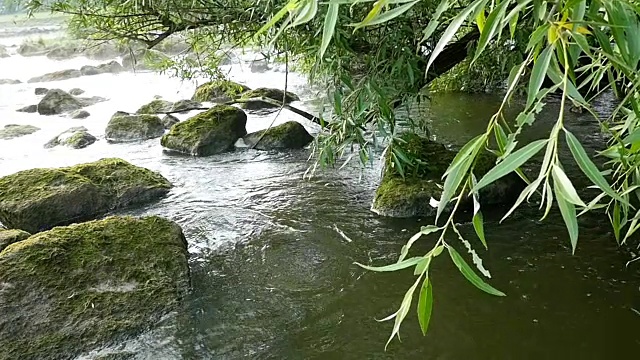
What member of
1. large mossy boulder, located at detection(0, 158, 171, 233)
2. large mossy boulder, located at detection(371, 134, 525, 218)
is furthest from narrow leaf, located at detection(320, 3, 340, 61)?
large mossy boulder, located at detection(0, 158, 171, 233)

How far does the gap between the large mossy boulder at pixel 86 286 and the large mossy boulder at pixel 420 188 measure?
7.64 feet

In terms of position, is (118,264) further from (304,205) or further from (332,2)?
(332,2)

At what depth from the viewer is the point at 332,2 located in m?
1.00

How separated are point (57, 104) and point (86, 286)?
12.1m

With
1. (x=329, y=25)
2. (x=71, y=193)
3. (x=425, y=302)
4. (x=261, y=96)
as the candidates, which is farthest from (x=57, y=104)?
(x=425, y=302)

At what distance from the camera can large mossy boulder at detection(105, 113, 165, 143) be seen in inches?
437

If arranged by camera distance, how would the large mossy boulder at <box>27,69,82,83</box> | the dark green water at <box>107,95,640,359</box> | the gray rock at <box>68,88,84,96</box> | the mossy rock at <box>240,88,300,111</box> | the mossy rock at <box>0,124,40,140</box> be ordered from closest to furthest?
the dark green water at <box>107,95,640,359</box>
the mossy rock at <box>0,124,40,140</box>
the mossy rock at <box>240,88,300,111</box>
the gray rock at <box>68,88,84,96</box>
the large mossy boulder at <box>27,69,82,83</box>

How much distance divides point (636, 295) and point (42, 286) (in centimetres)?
485

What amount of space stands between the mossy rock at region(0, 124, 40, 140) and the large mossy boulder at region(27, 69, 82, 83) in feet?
32.4

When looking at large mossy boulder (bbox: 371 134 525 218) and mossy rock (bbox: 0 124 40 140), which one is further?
mossy rock (bbox: 0 124 40 140)

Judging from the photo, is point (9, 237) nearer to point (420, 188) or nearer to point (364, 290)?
point (364, 290)

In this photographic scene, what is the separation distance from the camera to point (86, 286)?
459 centimetres

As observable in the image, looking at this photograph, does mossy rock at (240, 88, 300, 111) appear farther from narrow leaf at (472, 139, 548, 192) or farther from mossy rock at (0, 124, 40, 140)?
narrow leaf at (472, 139, 548, 192)

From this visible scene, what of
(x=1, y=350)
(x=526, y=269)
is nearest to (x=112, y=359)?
(x=1, y=350)
